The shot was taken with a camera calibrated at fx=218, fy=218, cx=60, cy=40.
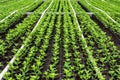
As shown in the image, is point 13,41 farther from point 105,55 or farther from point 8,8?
point 8,8

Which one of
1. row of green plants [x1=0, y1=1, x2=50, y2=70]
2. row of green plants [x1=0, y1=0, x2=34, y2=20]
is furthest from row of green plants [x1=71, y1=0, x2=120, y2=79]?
row of green plants [x1=0, y1=0, x2=34, y2=20]

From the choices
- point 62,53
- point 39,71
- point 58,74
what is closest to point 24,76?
point 39,71

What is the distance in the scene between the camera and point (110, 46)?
25.8 feet

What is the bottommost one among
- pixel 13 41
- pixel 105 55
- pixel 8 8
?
pixel 105 55

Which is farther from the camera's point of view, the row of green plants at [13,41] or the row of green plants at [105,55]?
the row of green plants at [13,41]

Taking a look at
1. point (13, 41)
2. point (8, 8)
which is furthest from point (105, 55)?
point (8, 8)

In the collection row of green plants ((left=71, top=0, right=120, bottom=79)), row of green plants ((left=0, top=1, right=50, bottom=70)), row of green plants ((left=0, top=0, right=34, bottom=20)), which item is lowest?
row of green plants ((left=71, top=0, right=120, bottom=79))

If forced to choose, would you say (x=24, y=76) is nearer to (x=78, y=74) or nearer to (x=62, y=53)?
(x=78, y=74)

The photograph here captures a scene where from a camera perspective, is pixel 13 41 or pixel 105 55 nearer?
pixel 105 55

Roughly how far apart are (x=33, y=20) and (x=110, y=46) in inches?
210

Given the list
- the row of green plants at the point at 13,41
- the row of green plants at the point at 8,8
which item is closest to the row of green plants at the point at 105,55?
the row of green plants at the point at 13,41

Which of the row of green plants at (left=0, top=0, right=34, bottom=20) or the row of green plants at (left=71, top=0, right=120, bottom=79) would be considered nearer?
the row of green plants at (left=71, top=0, right=120, bottom=79)

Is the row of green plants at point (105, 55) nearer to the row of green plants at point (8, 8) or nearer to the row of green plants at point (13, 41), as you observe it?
the row of green plants at point (13, 41)

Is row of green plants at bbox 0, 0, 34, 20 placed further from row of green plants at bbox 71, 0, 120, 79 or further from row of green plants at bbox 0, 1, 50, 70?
row of green plants at bbox 71, 0, 120, 79
